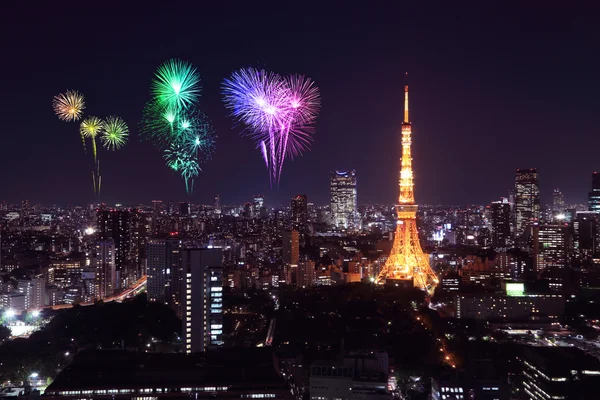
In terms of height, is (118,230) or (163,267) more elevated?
(118,230)

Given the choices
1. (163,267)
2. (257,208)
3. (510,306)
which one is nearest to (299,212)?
(257,208)

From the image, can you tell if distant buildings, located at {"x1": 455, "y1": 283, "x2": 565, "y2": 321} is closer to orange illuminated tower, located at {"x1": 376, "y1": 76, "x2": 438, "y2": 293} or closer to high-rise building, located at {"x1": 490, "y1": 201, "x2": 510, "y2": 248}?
orange illuminated tower, located at {"x1": 376, "y1": 76, "x2": 438, "y2": 293}

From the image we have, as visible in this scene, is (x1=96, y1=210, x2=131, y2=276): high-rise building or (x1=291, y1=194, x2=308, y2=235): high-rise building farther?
(x1=291, y1=194, x2=308, y2=235): high-rise building

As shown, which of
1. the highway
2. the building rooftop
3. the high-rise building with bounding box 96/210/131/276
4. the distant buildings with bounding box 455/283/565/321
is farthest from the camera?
the high-rise building with bounding box 96/210/131/276

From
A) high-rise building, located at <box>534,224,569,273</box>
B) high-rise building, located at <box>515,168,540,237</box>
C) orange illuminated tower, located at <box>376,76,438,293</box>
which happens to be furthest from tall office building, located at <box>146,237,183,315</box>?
high-rise building, located at <box>515,168,540,237</box>

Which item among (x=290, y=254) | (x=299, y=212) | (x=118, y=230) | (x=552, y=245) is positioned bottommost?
(x=290, y=254)

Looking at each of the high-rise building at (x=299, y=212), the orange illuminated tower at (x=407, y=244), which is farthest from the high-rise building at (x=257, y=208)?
the orange illuminated tower at (x=407, y=244)

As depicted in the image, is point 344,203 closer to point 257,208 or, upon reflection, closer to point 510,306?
point 257,208

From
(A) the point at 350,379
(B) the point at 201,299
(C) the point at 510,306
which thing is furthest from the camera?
(C) the point at 510,306
